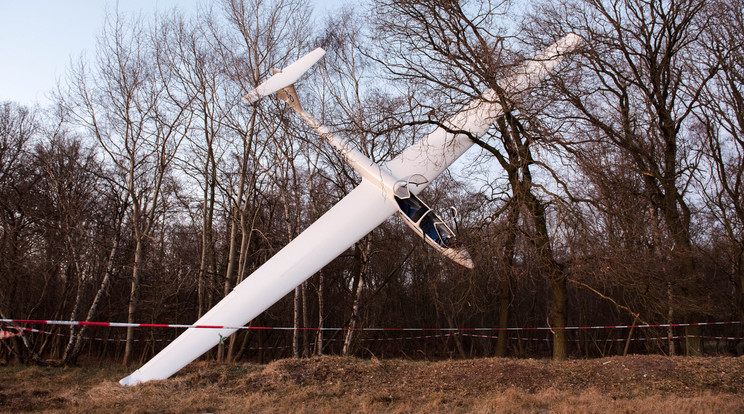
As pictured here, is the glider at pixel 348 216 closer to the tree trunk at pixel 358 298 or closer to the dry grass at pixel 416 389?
the dry grass at pixel 416 389

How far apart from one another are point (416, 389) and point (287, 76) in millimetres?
9547

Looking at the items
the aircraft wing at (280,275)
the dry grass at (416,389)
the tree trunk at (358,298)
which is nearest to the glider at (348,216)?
the aircraft wing at (280,275)

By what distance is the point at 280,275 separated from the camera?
10.8 m

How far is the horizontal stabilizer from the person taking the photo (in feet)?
45.7

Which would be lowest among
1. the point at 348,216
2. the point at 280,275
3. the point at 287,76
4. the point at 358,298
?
the point at 358,298

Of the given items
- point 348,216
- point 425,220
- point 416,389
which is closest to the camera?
point 416,389

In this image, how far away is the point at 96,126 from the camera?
45.3 feet

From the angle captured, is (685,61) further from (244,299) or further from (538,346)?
(538,346)

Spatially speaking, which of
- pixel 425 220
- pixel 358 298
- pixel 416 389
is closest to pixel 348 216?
pixel 425 220

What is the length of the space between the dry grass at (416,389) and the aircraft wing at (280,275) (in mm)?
604

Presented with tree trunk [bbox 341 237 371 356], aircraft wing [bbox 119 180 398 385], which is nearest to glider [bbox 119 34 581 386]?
aircraft wing [bbox 119 180 398 385]

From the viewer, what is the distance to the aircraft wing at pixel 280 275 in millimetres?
9273

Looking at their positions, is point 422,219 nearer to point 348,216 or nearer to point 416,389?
point 348,216

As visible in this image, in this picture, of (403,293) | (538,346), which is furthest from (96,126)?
(538,346)
